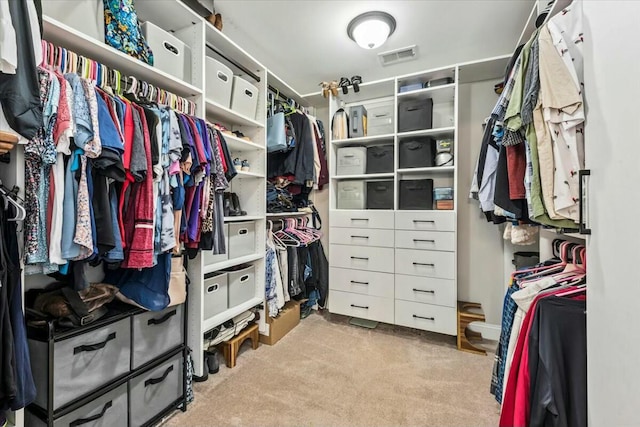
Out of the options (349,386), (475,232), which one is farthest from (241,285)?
(475,232)

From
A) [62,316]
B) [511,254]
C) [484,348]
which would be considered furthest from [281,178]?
[484,348]

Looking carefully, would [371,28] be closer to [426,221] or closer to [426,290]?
[426,221]

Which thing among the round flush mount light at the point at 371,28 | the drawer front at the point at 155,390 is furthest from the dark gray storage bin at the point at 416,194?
the drawer front at the point at 155,390

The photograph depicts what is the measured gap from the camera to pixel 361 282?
264cm

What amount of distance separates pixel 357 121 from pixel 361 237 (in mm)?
1100

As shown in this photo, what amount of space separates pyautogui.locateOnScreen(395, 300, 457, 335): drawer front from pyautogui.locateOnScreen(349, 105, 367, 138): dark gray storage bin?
158cm

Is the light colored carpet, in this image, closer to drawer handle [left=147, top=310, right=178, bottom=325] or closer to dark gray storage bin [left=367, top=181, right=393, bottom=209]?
drawer handle [left=147, top=310, right=178, bottom=325]

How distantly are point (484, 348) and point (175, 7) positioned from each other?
10.4 feet

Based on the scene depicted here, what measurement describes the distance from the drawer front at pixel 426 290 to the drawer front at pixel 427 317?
43 mm

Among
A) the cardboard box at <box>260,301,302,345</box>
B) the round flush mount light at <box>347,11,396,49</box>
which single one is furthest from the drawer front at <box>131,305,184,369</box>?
the round flush mount light at <box>347,11,396,49</box>

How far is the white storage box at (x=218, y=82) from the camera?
180 cm

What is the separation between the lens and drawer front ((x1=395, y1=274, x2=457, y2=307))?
91.6 inches

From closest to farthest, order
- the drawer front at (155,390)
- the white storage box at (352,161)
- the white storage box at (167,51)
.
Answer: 1. the drawer front at (155,390)
2. the white storage box at (167,51)
3. the white storage box at (352,161)

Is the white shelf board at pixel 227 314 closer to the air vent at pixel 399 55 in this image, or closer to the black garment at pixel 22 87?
the black garment at pixel 22 87
